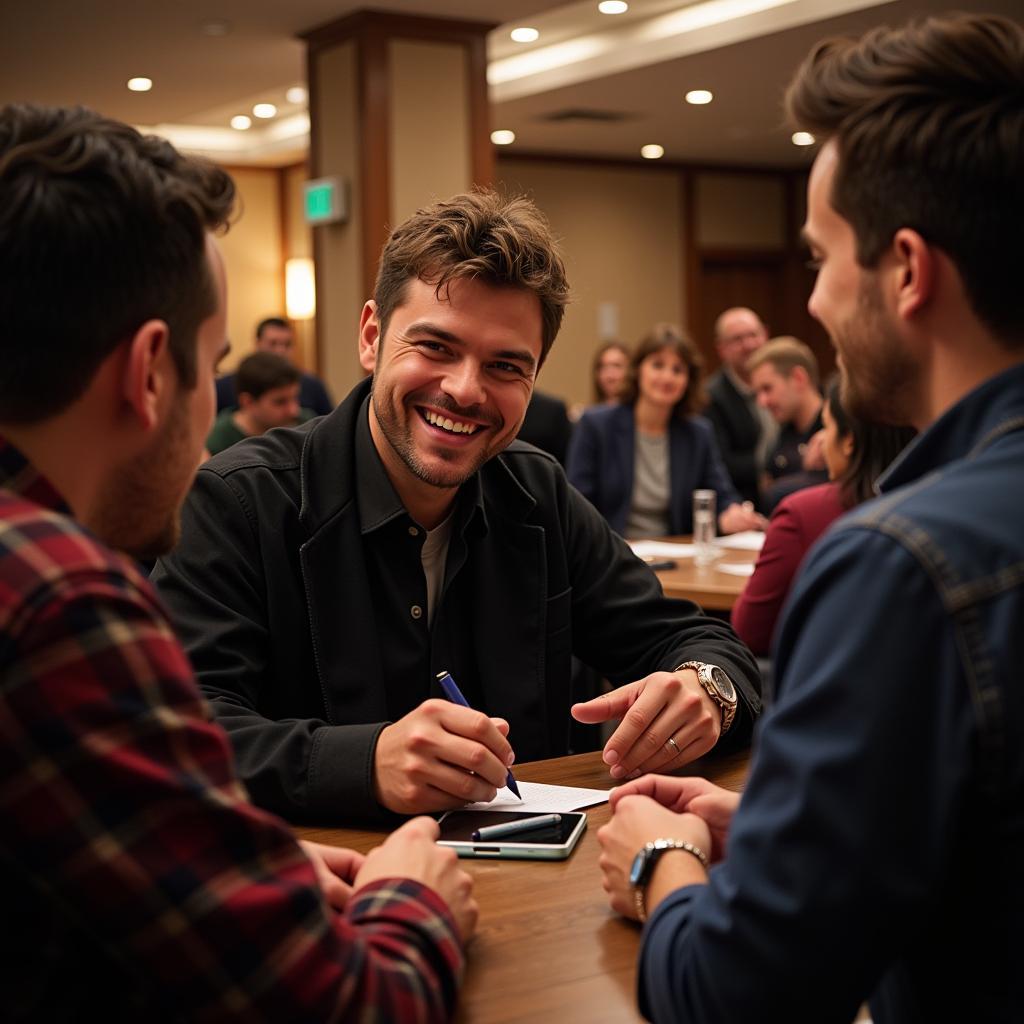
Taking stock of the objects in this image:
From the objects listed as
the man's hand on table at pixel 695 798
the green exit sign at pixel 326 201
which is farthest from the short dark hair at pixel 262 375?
the man's hand on table at pixel 695 798

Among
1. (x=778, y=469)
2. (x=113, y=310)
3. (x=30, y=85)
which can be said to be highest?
(x=30, y=85)

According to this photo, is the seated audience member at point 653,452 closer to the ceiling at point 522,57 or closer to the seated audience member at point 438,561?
the ceiling at point 522,57

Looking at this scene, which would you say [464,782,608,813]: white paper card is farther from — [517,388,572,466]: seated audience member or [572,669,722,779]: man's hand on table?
[517,388,572,466]: seated audience member

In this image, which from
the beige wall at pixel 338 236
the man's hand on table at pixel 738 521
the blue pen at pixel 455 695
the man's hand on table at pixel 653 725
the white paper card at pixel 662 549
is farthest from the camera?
the beige wall at pixel 338 236

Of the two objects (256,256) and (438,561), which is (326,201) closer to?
(256,256)

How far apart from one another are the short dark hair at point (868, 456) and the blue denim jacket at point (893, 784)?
1969 millimetres

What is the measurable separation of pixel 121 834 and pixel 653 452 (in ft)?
16.6

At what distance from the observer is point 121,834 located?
2.78 feet

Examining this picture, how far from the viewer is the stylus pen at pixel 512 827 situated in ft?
4.81

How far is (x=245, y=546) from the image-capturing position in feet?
6.08

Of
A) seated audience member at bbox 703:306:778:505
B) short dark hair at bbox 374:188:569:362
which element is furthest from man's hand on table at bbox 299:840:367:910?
seated audience member at bbox 703:306:778:505

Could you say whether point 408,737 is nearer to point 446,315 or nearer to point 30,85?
point 446,315

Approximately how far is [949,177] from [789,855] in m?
0.54

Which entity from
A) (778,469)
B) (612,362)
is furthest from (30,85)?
(778,469)
